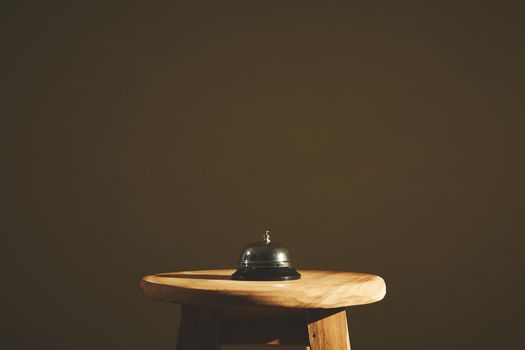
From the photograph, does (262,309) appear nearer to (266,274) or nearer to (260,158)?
(266,274)

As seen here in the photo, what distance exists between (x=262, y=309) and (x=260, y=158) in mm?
1704

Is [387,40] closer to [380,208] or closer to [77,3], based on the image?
[380,208]

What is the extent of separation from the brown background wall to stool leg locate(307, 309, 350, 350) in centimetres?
147

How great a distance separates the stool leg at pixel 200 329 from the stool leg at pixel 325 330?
0.81ft

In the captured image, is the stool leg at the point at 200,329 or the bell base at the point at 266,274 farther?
the bell base at the point at 266,274

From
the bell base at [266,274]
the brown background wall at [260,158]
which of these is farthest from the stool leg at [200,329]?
the brown background wall at [260,158]

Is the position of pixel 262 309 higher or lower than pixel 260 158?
lower

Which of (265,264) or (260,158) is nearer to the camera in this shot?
(265,264)

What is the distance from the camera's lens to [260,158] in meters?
3.34

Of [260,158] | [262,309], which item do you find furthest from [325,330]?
[260,158]

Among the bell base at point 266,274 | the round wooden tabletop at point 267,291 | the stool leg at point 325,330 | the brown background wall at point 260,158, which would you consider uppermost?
the brown background wall at point 260,158

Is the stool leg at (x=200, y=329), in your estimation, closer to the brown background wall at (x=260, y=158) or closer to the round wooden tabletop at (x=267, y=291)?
the round wooden tabletop at (x=267, y=291)

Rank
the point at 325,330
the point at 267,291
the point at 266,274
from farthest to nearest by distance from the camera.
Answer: the point at 266,274, the point at 325,330, the point at 267,291

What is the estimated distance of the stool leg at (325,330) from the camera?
69.2 inches
